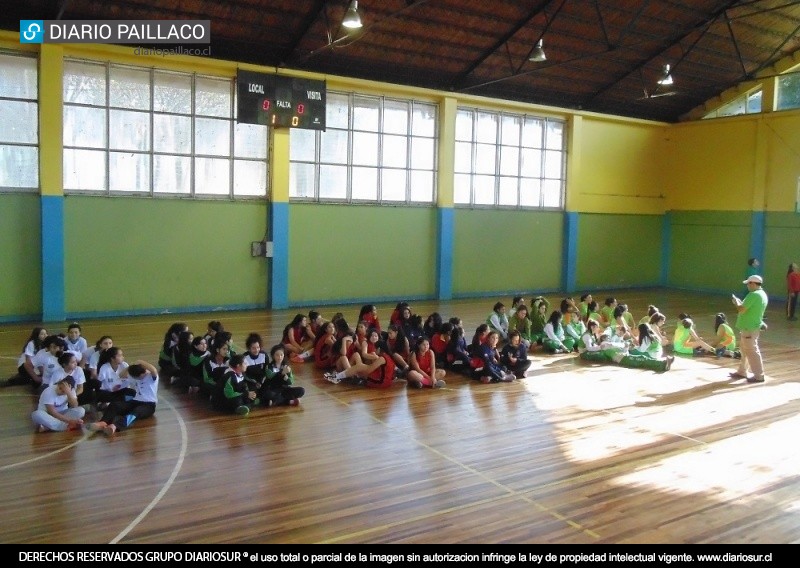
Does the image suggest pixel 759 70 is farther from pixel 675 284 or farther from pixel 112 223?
pixel 112 223

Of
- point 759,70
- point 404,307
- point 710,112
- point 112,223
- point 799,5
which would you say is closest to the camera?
point 404,307

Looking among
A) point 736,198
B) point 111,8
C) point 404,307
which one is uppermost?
point 111,8

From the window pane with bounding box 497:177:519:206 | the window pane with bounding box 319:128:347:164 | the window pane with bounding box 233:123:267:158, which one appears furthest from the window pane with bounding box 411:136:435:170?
the window pane with bounding box 233:123:267:158

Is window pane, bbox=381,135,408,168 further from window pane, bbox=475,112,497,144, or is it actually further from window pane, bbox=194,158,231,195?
window pane, bbox=194,158,231,195

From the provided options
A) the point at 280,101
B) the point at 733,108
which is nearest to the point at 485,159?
the point at 280,101

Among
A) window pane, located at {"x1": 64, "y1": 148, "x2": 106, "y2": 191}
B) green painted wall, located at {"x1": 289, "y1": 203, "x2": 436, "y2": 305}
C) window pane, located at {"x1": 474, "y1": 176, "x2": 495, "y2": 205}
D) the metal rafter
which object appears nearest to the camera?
window pane, located at {"x1": 64, "y1": 148, "x2": 106, "y2": 191}

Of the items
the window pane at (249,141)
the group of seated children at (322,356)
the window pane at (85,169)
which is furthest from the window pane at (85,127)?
the group of seated children at (322,356)

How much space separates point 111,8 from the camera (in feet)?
42.1

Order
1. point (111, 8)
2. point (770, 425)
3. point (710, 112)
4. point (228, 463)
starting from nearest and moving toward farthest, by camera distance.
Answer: point (228, 463)
point (770, 425)
point (111, 8)
point (710, 112)

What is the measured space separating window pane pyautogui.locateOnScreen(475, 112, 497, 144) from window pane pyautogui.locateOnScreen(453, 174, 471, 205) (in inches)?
43.9

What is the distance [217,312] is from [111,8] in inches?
248

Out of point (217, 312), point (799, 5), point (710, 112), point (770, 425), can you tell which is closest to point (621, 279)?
point (710, 112)

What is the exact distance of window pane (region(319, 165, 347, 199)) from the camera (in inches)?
658

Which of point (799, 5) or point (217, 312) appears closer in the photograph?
point (217, 312)
